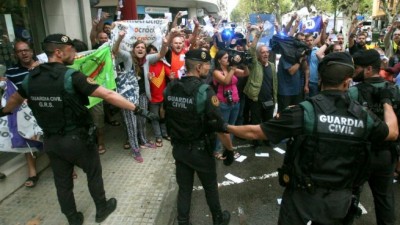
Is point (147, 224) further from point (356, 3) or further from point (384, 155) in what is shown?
point (356, 3)

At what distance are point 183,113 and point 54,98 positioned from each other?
4.11 feet

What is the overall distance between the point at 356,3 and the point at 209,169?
1721 cm

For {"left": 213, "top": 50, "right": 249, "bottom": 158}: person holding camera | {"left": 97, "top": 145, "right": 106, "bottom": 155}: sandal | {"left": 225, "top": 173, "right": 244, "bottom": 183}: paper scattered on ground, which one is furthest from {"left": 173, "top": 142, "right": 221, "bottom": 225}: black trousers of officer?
{"left": 97, "top": 145, "right": 106, "bottom": 155}: sandal

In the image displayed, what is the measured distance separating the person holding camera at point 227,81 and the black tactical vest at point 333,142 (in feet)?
8.13

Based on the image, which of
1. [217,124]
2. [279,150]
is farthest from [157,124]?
[217,124]

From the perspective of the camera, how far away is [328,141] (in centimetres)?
215

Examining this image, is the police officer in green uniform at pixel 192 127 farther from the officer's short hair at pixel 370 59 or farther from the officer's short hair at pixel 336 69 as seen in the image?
the officer's short hair at pixel 370 59

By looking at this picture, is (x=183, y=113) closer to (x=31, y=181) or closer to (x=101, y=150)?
(x=31, y=181)

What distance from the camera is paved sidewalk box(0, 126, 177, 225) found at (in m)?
3.60

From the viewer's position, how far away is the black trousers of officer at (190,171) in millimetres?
3090

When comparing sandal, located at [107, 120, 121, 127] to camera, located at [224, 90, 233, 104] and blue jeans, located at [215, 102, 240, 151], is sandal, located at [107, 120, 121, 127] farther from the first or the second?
camera, located at [224, 90, 233, 104]

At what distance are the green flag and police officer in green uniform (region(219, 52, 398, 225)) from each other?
2.97m

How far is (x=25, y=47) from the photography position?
404cm

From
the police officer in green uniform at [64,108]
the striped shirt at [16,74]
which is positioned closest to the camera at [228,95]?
the police officer in green uniform at [64,108]
